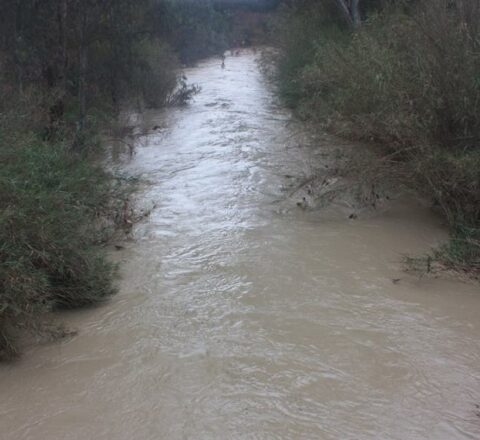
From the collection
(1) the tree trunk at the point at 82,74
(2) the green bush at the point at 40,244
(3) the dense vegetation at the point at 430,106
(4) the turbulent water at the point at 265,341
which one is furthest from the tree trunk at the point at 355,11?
(2) the green bush at the point at 40,244

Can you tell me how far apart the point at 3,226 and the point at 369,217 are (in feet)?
17.0

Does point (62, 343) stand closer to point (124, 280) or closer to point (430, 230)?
point (124, 280)

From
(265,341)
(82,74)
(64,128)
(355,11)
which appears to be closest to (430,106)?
(265,341)

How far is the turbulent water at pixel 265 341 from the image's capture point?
398 centimetres

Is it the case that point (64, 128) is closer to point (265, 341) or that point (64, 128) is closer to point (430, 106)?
point (430, 106)

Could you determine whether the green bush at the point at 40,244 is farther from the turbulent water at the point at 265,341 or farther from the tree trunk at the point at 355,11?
the tree trunk at the point at 355,11

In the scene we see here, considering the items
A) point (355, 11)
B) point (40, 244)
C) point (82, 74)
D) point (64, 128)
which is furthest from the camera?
point (355, 11)

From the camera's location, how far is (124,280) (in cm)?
638

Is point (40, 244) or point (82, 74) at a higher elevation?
point (82, 74)

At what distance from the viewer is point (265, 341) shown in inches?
197

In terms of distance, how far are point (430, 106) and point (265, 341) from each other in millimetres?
4292

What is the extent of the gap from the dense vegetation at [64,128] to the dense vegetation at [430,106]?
381cm

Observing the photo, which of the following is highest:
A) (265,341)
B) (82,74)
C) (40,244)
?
(82,74)

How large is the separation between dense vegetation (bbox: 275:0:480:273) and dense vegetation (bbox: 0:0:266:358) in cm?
381
